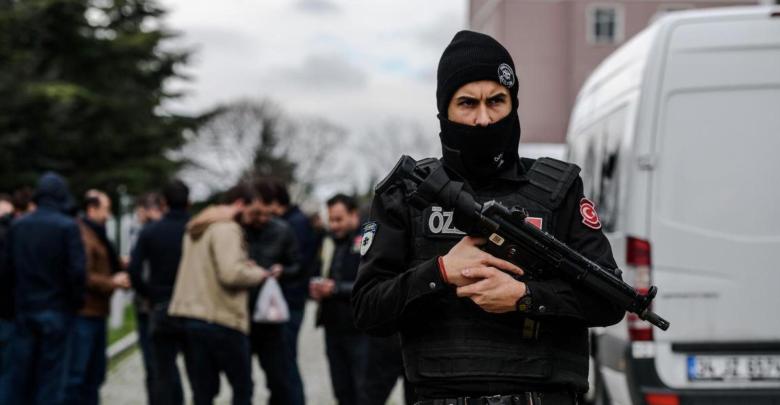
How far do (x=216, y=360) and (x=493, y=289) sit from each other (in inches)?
192

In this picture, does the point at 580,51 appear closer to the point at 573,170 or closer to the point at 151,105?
the point at 151,105

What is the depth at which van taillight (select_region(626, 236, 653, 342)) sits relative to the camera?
6277 mm

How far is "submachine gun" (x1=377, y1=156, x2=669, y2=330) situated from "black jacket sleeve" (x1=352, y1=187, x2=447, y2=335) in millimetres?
128

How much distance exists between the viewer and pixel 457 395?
3191mm

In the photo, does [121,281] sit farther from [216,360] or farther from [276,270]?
[216,360]

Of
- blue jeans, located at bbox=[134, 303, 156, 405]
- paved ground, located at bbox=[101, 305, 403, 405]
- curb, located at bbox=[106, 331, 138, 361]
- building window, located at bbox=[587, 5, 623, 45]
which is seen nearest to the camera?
blue jeans, located at bbox=[134, 303, 156, 405]

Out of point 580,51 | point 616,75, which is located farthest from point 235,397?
point 580,51

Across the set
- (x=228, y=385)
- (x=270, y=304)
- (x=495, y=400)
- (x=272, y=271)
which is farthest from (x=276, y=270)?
(x=495, y=400)

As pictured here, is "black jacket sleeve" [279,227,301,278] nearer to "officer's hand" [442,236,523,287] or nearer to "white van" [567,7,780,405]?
"white van" [567,7,780,405]

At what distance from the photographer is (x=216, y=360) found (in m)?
7.62

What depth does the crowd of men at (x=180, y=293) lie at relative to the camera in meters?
7.70

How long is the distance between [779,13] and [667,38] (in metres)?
→ 0.61

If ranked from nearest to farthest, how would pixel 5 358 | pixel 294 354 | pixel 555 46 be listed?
1. pixel 294 354
2. pixel 5 358
3. pixel 555 46

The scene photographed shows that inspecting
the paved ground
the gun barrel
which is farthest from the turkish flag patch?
the paved ground
